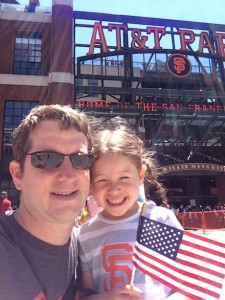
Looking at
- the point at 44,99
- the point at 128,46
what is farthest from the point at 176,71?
the point at 44,99

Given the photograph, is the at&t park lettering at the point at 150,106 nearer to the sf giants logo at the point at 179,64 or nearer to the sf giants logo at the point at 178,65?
the sf giants logo at the point at 178,65

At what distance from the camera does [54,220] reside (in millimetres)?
1897

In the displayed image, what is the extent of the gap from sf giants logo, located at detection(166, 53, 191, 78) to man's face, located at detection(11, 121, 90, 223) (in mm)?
21158

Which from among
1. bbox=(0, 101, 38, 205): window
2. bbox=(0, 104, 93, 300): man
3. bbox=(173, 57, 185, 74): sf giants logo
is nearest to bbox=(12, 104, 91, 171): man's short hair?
bbox=(0, 104, 93, 300): man

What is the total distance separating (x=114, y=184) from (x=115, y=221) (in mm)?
290


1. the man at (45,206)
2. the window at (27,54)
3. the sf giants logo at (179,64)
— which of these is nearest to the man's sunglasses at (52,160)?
the man at (45,206)

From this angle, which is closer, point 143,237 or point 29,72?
point 143,237

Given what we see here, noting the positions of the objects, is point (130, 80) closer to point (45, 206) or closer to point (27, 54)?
point (27, 54)

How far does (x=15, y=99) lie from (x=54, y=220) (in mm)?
17925

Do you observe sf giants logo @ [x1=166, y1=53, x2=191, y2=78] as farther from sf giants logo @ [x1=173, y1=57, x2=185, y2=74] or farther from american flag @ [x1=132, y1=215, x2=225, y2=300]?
american flag @ [x1=132, y1=215, x2=225, y2=300]

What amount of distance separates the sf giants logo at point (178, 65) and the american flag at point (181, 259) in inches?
831

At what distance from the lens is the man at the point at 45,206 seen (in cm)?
170

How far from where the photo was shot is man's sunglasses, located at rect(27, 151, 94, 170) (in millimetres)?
1966

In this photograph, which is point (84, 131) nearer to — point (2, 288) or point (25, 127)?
point (25, 127)
